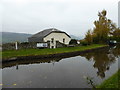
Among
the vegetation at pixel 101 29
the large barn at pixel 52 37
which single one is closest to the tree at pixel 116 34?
the vegetation at pixel 101 29

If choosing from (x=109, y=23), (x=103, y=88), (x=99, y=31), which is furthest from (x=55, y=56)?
(x=109, y=23)

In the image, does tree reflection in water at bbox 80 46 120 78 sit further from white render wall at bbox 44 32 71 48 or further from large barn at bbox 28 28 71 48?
white render wall at bbox 44 32 71 48

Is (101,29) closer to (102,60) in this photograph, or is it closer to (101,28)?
(101,28)

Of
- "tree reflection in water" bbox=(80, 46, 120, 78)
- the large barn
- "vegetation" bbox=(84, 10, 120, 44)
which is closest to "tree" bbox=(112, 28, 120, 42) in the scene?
"vegetation" bbox=(84, 10, 120, 44)

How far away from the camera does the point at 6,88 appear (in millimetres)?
8594

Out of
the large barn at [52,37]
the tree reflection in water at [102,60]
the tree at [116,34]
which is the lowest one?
the tree reflection in water at [102,60]

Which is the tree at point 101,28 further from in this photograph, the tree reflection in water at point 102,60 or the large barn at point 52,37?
the tree reflection in water at point 102,60

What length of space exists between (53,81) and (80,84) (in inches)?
75.6

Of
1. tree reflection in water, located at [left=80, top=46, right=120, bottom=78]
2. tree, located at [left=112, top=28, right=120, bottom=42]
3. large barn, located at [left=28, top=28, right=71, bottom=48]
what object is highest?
tree, located at [left=112, top=28, right=120, bottom=42]

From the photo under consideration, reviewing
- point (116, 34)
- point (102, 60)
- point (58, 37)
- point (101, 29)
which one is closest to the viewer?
point (102, 60)

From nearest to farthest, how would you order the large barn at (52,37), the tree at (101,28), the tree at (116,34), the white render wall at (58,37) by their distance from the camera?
the large barn at (52,37), the white render wall at (58,37), the tree at (101,28), the tree at (116,34)

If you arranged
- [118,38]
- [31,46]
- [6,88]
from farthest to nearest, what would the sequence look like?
[118,38] < [31,46] < [6,88]

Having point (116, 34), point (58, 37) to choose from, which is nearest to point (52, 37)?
point (58, 37)

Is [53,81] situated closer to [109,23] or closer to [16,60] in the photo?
[16,60]
